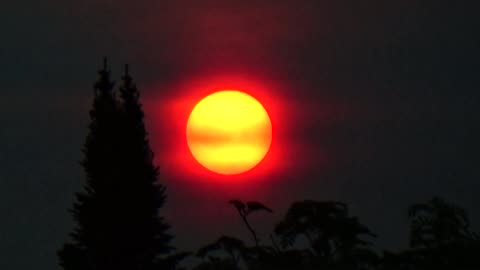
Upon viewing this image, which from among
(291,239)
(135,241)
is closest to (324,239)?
(291,239)

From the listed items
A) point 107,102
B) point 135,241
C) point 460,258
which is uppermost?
point 107,102

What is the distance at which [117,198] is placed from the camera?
82.9 m

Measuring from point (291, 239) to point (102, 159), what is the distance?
749cm

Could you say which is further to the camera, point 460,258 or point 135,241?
point 135,241

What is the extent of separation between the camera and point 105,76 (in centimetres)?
8431

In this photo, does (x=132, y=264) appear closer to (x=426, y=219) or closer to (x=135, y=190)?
(x=135, y=190)

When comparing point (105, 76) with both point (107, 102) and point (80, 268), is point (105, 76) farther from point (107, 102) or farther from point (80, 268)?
point (80, 268)

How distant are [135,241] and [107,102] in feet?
17.5

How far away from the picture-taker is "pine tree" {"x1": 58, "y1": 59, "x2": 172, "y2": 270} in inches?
3236

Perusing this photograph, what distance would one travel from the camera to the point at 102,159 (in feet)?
274

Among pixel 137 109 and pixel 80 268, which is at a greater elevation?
pixel 137 109

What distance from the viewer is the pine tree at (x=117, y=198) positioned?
82188 mm

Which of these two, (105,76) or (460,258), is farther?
(105,76)

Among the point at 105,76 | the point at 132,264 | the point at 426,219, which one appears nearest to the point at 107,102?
the point at 105,76
